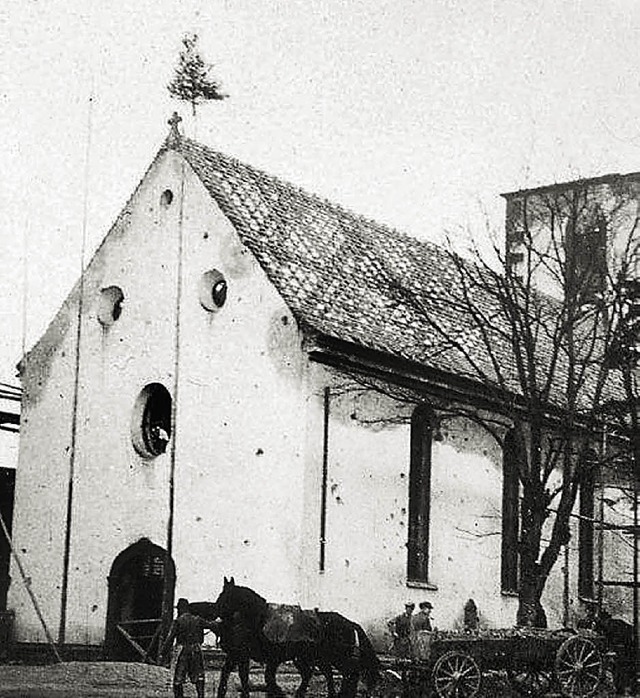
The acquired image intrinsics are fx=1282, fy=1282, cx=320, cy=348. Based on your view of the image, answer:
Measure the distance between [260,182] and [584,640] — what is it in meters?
11.6

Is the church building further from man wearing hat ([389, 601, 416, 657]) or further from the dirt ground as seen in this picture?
the dirt ground

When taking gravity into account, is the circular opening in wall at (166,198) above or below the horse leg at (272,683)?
above

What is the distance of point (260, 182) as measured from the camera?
83.4ft

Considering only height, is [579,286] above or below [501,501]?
above

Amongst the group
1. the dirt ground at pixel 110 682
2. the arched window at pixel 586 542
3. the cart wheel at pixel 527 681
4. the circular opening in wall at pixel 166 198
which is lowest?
the dirt ground at pixel 110 682

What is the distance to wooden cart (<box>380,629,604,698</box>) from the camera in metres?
16.2

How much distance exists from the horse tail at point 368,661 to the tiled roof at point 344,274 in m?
6.52

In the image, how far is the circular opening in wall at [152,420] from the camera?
23.2m

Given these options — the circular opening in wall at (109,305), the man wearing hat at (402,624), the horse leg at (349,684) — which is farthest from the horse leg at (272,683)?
the circular opening in wall at (109,305)

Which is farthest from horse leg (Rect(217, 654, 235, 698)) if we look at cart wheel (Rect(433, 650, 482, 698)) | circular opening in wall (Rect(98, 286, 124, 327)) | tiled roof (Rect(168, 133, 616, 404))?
circular opening in wall (Rect(98, 286, 124, 327))

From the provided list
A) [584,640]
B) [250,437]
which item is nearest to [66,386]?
[250,437]

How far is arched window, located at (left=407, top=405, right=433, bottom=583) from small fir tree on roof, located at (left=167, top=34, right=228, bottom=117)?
24.3 feet

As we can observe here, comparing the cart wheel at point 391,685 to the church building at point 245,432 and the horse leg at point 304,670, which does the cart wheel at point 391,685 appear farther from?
the church building at point 245,432

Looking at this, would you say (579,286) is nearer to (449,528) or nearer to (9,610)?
(449,528)
